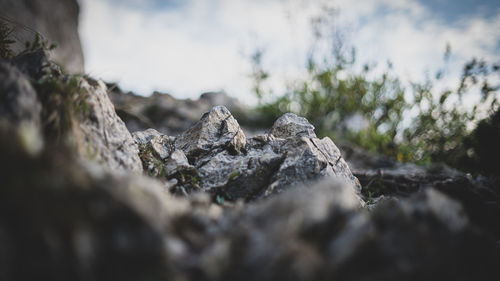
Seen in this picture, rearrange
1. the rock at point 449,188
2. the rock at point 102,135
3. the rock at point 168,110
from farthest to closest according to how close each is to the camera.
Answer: the rock at point 168,110 < the rock at point 449,188 < the rock at point 102,135

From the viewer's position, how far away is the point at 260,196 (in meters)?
2.77

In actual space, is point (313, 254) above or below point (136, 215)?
below

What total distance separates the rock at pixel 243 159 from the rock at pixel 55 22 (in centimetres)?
556

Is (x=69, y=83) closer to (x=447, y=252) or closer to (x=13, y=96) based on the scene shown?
(x=13, y=96)

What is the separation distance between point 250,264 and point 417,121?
12.0m

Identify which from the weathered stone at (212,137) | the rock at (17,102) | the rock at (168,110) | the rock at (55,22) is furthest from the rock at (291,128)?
the rock at (168,110)

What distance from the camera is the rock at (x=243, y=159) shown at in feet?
9.37

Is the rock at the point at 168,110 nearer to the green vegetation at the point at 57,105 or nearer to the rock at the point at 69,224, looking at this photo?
the green vegetation at the point at 57,105

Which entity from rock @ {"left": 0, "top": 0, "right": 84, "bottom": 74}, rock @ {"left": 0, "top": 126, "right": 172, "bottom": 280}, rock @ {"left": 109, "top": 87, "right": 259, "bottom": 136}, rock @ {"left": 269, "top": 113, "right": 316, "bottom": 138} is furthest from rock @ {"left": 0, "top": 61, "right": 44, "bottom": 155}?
rock @ {"left": 109, "top": 87, "right": 259, "bottom": 136}

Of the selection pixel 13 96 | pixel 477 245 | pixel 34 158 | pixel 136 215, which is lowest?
pixel 477 245

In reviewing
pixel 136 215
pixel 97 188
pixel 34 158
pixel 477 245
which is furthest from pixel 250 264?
pixel 477 245

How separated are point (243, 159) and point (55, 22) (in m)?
10.7

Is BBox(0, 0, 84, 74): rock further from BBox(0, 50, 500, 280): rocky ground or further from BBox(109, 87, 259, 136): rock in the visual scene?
BBox(0, 50, 500, 280): rocky ground

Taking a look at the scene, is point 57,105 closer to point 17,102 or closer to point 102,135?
point 17,102
